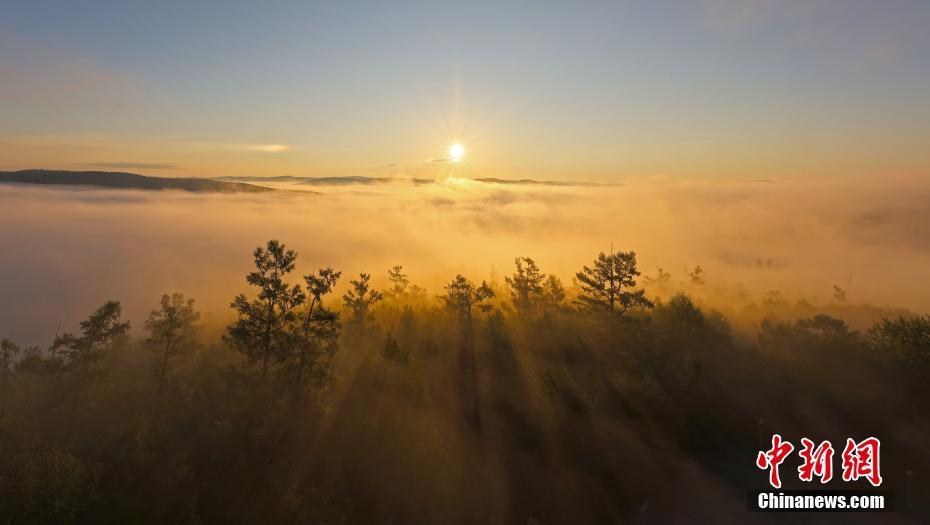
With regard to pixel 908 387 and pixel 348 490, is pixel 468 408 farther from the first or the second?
pixel 908 387

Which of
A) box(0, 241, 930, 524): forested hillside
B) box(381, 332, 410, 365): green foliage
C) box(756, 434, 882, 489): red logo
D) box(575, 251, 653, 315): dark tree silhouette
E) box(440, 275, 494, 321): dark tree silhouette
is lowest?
box(756, 434, 882, 489): red logo

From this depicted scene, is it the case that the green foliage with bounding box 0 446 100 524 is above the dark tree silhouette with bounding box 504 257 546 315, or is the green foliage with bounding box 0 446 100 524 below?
below

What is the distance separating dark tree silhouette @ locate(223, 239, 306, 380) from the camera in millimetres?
39594

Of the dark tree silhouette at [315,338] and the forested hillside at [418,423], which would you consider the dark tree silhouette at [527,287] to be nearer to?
the forested hillside at [418,423]

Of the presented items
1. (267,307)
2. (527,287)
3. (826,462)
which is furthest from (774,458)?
(267,307)

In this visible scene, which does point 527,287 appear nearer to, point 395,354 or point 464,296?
point 464,296

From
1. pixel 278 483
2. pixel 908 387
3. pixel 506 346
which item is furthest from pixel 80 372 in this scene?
pixel 908 387

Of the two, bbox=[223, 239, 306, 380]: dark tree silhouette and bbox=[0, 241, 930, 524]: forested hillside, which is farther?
bbox=[223, 239, 306, 380]: dark tree silhouette

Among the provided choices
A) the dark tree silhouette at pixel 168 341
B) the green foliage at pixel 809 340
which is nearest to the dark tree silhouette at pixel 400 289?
the dark tree silhouette at pixel 168 341

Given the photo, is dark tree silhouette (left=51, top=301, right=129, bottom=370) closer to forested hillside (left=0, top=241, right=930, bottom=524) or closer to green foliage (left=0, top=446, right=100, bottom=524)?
forested hillside (left=0, top=241, right=930, bottom=524)

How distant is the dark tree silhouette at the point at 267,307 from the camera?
3959 cm

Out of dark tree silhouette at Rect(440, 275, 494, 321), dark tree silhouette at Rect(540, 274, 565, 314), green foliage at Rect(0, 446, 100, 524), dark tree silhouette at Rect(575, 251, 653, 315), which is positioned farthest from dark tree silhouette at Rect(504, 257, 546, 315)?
green foliage at Rect(0, 446, 100, 524)

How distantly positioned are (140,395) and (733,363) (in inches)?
3381

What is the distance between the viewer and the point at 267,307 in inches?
1623
